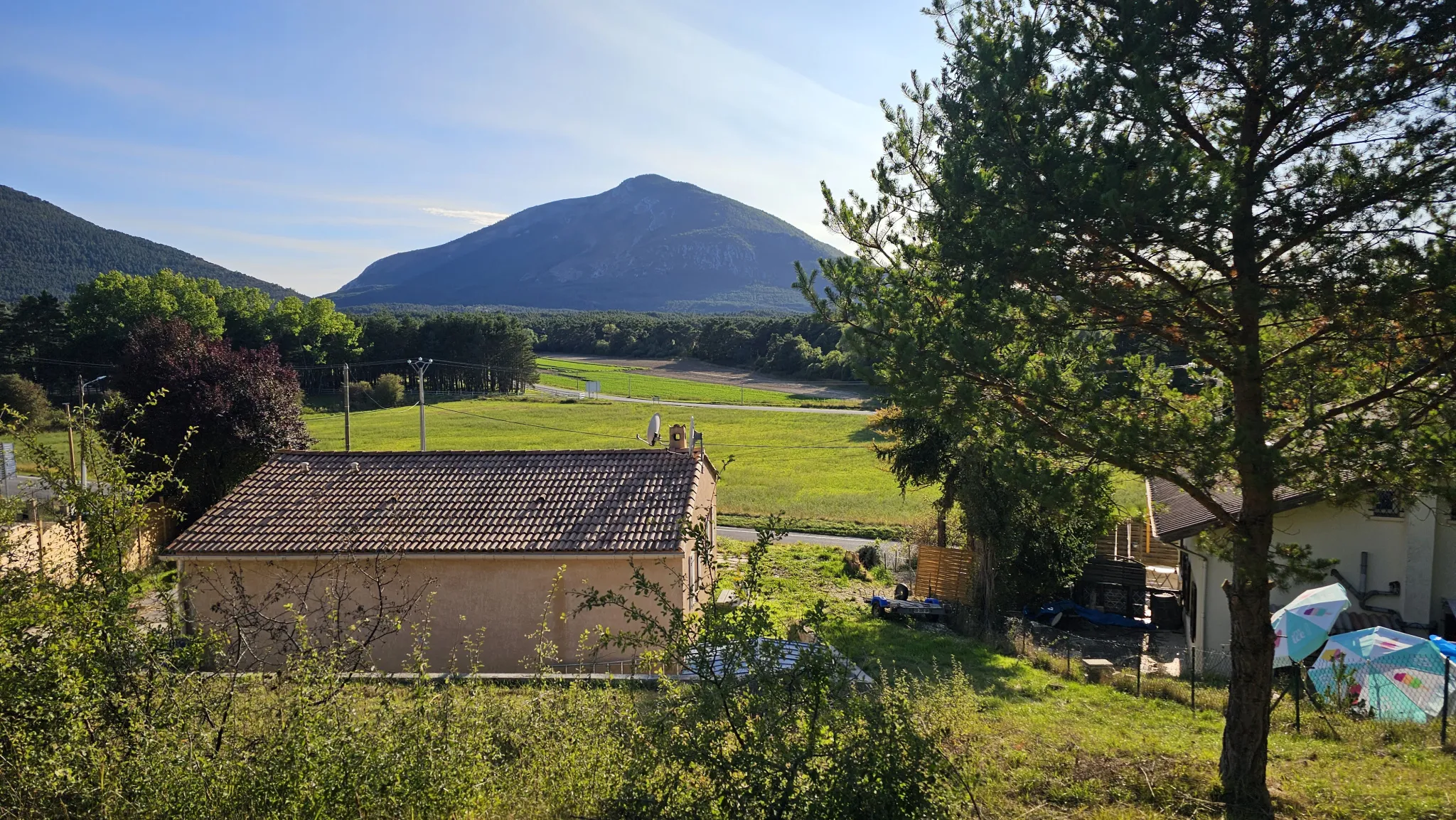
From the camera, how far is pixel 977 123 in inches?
292

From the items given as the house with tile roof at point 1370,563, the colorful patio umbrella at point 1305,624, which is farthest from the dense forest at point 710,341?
the colorful patio umbrella at point 1305,624

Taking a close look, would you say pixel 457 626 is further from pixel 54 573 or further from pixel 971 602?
pixel 971 602

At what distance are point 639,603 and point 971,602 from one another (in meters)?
10.1

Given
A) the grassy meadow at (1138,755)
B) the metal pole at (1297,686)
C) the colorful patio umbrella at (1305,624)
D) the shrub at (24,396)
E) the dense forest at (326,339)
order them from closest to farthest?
the grassy meadow at (1138,755) < the metal pole at (1297,686) < the colorful patio umbrella at (1305,624) < the shrub at (24,396) < the dense forest at (326,339)

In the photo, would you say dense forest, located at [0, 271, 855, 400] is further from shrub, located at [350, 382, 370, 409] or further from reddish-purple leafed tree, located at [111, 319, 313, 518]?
reddish-purple leafed tree, located at [111, 319, 313, 518]

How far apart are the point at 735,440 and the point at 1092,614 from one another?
43080 mm

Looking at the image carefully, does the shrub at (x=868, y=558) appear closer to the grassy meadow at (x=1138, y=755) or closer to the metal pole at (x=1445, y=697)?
the grassy meadow at (x=1138, y=755)

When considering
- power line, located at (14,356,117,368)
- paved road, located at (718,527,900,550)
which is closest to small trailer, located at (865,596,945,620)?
paved road, located at (718,527,900,550)

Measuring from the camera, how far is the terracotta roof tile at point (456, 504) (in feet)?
53.6

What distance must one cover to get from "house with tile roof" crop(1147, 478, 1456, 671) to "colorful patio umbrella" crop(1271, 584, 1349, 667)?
4.89 feet

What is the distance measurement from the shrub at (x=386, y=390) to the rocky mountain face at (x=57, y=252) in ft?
132

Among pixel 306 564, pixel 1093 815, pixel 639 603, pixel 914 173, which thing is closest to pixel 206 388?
pixel 306 564

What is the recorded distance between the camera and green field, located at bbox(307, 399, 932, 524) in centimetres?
4078

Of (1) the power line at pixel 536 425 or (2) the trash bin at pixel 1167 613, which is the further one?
(1) the power line at pixel 536 425
